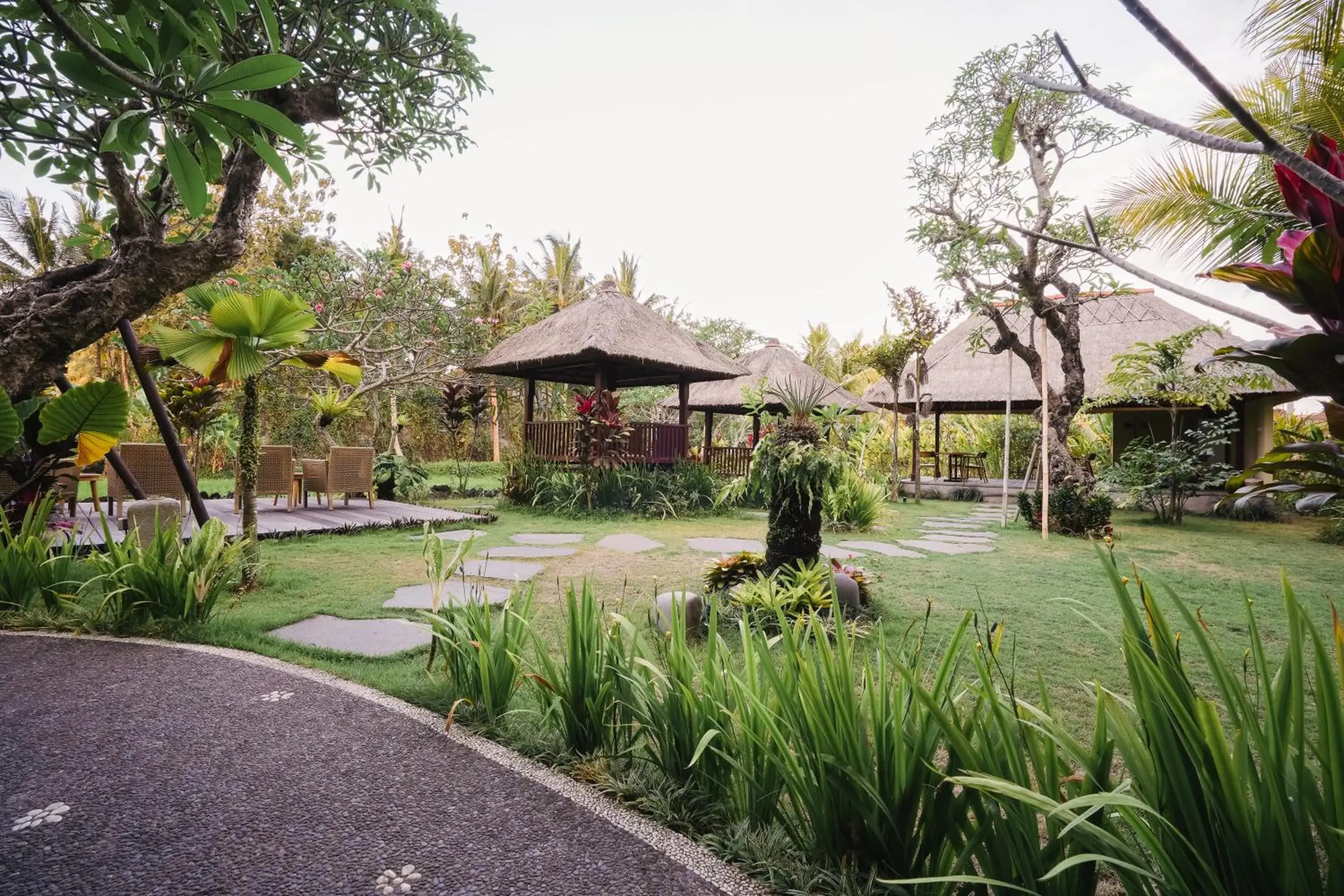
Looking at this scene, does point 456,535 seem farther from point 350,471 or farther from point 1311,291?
point 1311,291

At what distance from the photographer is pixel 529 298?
22922 mm

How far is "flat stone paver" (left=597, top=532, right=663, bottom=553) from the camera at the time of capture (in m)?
6.45

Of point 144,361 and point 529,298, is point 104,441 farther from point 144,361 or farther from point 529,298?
point 529,298

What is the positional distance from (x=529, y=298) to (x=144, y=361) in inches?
773

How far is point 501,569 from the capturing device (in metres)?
5.06

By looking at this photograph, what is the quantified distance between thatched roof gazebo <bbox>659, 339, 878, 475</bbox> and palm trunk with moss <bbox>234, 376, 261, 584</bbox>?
32.7 ft

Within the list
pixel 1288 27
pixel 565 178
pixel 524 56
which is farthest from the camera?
pixel 565 178

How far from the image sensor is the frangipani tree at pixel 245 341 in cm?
368

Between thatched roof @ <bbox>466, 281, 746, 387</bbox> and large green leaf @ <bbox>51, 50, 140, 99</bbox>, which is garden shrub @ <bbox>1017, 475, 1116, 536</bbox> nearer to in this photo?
thatched roof @ <bbox>466, 281, 746, 387</bbox>

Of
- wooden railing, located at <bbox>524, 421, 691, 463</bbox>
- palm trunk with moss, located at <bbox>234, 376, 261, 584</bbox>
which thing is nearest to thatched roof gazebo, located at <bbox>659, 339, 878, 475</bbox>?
wooden railing, located at <bbox>524, 421, 691, 463</bbox>

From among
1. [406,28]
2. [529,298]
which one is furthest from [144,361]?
[529,298]

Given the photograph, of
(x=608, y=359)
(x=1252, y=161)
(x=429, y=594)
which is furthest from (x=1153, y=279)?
(x=608, y=359)

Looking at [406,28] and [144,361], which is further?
[406,28]

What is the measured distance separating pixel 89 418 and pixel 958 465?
58.4ft
